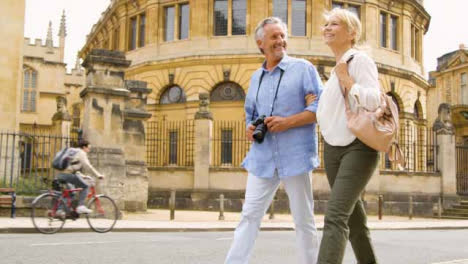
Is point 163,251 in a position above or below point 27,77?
below

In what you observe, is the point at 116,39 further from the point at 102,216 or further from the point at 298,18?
the point at 102,216

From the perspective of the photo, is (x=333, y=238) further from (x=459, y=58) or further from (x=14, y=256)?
(x=459, y=58)

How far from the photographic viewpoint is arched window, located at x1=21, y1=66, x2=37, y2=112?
49281mm

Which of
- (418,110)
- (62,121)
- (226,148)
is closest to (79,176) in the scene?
(226,148)

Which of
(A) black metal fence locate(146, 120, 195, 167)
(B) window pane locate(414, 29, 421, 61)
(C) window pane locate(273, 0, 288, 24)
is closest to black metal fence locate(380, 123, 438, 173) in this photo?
(B) window pane locate(414, 29, 421, 61)

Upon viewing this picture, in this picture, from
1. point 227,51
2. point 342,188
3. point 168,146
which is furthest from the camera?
point 227,51

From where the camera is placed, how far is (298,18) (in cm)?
3394

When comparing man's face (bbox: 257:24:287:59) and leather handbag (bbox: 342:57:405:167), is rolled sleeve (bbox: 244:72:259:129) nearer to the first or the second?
man's face (bbox: 257:24:287:59)

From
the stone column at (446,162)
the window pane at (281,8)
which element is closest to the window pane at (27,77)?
the window pane at (281,8)

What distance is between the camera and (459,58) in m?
50.4

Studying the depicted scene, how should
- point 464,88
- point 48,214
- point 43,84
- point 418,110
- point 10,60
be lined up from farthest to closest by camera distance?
point 43,84 < point 464,88 < point 418,110 < point 10,60 < point 48,214

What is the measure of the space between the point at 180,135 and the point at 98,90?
15174mm

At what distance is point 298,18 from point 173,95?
8281 mm

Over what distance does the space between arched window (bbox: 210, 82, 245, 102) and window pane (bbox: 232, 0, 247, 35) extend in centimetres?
291
